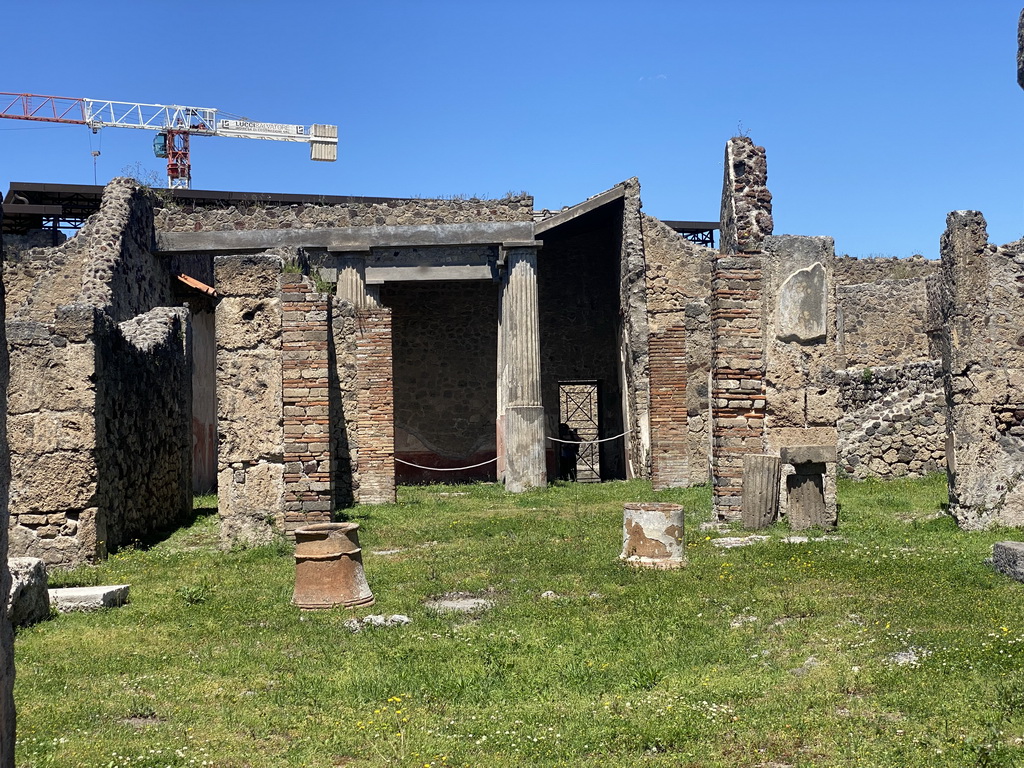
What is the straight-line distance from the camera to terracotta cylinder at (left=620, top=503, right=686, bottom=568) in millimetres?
8508

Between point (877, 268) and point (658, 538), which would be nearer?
point (658, 538)

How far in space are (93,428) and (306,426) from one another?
1.98 m

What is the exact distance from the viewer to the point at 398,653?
6039 millimetres

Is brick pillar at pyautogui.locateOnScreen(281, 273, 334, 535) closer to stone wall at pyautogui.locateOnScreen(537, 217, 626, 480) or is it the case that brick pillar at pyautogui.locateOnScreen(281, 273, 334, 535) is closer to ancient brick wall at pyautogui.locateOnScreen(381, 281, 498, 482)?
ancient brick wall at pyautogui.locateOnScreen(381, 281, 498, 482)

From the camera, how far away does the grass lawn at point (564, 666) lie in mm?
4379

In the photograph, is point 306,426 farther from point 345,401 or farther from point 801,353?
point 801,353

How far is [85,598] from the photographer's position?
746 centimetres

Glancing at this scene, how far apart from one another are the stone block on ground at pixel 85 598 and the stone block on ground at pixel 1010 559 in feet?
20.3

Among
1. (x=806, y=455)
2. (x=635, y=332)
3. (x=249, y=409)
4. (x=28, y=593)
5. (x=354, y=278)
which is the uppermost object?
(x=354, y=278)

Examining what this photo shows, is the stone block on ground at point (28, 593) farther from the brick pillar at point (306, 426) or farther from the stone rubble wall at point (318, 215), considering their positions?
the stone rubble wall at point (318, 215)

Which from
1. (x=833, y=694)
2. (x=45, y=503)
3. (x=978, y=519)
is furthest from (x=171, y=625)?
(x=978, y=519)

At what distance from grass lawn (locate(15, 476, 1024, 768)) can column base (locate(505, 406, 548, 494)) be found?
307 inches

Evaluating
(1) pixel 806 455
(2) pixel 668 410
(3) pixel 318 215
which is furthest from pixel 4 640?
(3) pixel 318 215

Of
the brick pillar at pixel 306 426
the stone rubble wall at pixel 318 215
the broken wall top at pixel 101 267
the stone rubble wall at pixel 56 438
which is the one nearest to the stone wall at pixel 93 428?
the stone rubble wall at pixel 56 438
